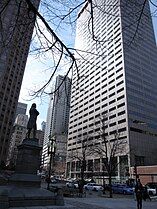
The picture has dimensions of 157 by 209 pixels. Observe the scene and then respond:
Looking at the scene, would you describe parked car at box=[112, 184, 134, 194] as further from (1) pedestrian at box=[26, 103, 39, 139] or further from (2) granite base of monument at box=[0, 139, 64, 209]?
(2) granite base of monument at box=[0, 139, 64, 209]

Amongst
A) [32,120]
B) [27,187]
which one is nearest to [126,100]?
[32,120]

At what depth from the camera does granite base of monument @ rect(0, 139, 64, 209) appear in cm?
1238

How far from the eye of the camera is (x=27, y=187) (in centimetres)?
1428

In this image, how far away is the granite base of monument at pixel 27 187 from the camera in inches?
487

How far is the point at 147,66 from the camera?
107m

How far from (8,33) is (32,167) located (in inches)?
457

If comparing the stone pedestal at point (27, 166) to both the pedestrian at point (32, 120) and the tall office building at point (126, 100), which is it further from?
the tall office building at point (126, 100)

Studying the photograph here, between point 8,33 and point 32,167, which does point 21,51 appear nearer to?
point 8,33

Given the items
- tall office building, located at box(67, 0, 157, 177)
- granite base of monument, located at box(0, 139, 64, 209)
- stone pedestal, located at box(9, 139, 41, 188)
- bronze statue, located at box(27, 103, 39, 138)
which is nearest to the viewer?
granite base of monument, located at box(0, 139, 64, 209)

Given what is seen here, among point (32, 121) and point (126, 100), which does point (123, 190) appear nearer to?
point (32, 121)

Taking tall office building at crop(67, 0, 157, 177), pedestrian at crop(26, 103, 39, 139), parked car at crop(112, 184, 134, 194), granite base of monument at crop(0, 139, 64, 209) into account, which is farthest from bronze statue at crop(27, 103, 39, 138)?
tall office building at crop(67, 0, 157, 177)

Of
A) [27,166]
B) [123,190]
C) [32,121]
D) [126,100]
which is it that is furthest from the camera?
[126,100]

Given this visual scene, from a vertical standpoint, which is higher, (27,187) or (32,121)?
(32,121)

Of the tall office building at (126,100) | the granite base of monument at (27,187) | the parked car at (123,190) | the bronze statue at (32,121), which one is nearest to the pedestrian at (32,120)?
the bronze statue at (32,121)
